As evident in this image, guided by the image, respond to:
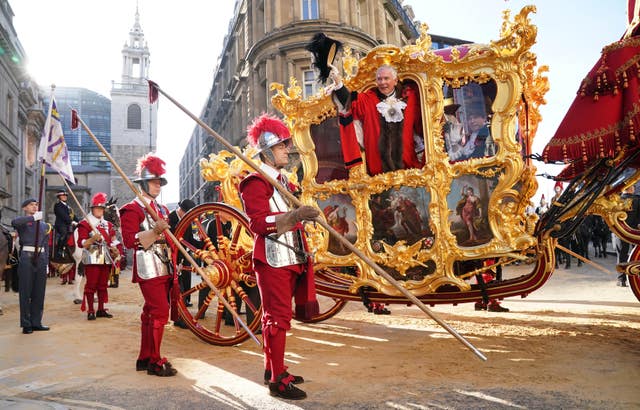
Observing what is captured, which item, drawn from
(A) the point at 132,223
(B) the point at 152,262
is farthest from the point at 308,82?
(B) the point at 152,262

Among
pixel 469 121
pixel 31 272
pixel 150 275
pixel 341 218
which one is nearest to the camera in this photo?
pixel 150 275

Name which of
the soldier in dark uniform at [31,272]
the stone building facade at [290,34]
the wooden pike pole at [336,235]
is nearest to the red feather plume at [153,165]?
the wooden pike pole at [336,235]

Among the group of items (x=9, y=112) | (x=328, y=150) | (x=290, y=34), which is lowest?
(x=328, y=150)

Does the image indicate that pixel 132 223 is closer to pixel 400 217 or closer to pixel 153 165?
pixel 153 165

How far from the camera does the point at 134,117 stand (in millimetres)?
52875

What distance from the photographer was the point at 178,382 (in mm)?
3604

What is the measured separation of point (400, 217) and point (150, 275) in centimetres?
247

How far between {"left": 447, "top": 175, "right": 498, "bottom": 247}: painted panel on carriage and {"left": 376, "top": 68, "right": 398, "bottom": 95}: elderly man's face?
45.2 inches

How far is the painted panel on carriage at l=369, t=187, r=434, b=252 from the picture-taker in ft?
15.3

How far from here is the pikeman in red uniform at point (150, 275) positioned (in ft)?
12.8

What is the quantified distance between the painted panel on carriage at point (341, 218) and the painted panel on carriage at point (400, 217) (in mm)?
271

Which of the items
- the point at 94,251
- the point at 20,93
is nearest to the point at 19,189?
the point at 20,93

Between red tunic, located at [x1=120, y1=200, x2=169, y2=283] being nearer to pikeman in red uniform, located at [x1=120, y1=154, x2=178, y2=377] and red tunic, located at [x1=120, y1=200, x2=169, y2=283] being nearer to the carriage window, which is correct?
pikeman in red uniform, located at [x1=120, y1=154, x2=178, y2=377]

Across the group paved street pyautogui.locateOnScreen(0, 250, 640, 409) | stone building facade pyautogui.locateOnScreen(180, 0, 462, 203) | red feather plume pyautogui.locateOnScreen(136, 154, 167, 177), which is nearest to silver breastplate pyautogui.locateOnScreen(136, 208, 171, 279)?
red feather plume pyautogui.locateOnScreen(136, 154, 167, 177)
